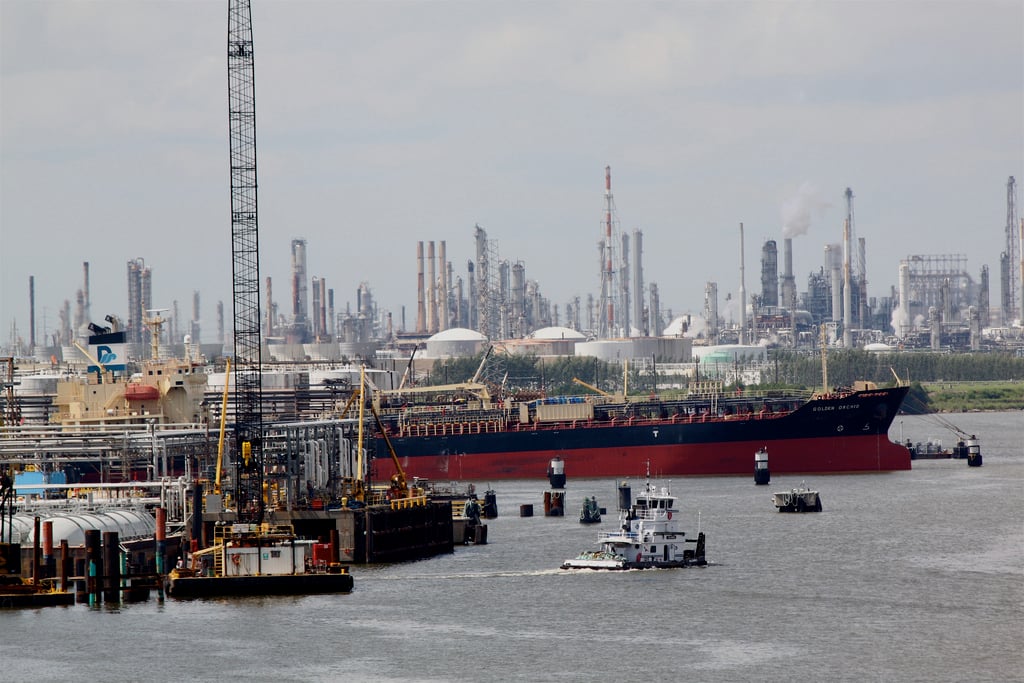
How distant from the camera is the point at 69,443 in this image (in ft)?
170

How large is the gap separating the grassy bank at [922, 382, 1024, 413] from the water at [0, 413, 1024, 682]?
92.7 m

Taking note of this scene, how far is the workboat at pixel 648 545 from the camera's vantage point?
42.1m

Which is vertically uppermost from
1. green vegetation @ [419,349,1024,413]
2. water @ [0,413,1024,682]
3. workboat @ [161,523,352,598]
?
green vegetation @ [419,349,1024,413]

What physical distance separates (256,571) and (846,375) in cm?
12127

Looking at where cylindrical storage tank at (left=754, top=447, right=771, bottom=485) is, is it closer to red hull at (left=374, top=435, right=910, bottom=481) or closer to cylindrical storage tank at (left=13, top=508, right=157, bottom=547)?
red hull at (left=374, top=435, right=910, bottom=481)

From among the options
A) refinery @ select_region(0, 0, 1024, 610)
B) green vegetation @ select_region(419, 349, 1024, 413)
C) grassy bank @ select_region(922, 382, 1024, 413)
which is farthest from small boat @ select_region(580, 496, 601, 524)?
grassy bank @ select_region(922, 382, 1024, 413)

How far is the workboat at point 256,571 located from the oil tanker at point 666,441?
3298cm

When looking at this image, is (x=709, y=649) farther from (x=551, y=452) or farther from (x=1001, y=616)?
(x=551, y=452)

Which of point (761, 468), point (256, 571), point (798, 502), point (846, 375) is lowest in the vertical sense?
point (256, 571)

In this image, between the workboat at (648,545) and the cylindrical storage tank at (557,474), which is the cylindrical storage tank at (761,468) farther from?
the workboat at (648,545)

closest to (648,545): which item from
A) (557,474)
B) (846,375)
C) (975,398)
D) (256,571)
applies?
(256,571)

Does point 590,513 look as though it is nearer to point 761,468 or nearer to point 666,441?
point 761,468

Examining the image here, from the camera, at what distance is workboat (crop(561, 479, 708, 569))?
4212cm

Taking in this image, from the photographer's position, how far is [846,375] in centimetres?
15438
